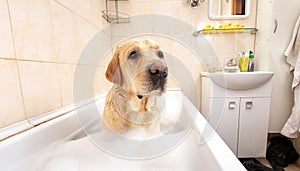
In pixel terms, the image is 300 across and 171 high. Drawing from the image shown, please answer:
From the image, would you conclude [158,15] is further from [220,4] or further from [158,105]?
[158,105]

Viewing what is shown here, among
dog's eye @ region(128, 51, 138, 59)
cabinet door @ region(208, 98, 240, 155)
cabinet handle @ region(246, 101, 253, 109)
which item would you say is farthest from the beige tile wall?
cabinet handle @ region(246, 101, 253, 109)

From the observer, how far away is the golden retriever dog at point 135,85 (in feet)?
1.86

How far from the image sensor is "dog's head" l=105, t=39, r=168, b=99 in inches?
21.9

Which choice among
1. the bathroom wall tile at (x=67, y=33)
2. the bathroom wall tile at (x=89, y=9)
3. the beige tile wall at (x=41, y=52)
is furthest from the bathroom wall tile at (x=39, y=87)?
the bathroom wall tile at (x=89, y=9)

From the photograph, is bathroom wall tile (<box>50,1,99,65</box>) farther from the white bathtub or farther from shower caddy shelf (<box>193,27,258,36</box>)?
shower caddy shelf (<box>193,27,258,36</box>)

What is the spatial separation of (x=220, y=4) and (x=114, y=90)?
1.51 m

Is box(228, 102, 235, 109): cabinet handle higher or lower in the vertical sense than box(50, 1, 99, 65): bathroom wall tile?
lower

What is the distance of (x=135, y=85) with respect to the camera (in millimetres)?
610

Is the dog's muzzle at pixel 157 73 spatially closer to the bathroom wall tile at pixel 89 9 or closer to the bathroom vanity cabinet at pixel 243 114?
the bathroom wall tile at pixel 89 9

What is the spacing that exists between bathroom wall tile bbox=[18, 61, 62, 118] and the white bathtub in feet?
0.26

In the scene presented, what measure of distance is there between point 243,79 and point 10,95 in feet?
4.43

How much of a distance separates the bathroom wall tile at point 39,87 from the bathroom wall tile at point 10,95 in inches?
1.0

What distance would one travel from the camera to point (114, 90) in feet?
2.31

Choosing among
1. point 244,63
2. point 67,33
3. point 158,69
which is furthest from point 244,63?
point 67,33
